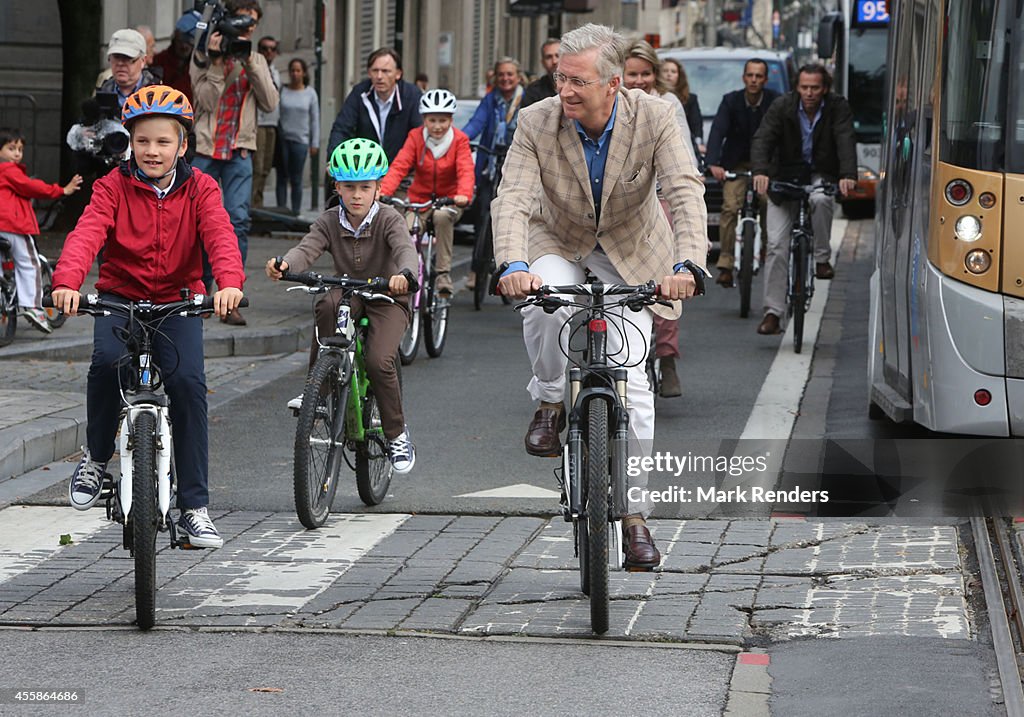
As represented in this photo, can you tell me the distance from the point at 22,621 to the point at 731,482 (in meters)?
3.81

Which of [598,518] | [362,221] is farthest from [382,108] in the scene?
[598,518]

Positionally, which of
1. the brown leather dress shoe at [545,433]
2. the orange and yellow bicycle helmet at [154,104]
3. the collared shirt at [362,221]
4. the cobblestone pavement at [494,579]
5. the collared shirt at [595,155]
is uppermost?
the orange and yellow bicycle helmet at [154,104]

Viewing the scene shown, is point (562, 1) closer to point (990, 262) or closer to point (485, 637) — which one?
point (990, 262)

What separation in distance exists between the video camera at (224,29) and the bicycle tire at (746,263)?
160 inches

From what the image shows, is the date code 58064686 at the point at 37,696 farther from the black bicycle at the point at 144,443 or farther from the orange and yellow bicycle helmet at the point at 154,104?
the orange and yellow bicycle helmet at the point at 154,104

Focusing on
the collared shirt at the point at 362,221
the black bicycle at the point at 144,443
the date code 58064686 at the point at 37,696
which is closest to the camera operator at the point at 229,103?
the collared shirt at the point at 362,221

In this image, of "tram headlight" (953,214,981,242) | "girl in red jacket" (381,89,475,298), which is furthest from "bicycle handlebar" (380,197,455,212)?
"tram headlight" (953,214,981,242)

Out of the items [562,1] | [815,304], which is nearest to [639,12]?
[562,1]

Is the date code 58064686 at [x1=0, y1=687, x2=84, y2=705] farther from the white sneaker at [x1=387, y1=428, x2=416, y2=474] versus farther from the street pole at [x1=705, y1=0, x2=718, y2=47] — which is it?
the street pole at [x1=705, y1=0, x2=718, y2=47]

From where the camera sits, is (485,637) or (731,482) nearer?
(485,637)

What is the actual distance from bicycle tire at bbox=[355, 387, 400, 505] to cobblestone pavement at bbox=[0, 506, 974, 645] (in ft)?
0.68

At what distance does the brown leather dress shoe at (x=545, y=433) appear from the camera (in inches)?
270

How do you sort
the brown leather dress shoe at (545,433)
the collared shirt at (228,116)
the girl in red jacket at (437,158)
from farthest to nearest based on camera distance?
the collared shirt at (228,116), the girl in red jacket at (437,158), the brown leather dress shoe at (545,433)

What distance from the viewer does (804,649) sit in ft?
19.3
